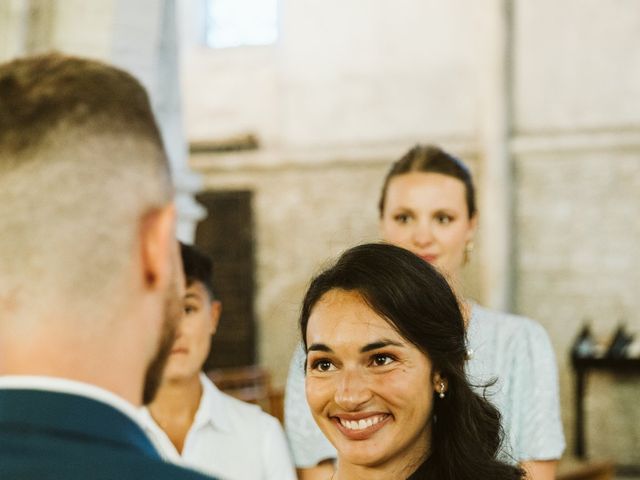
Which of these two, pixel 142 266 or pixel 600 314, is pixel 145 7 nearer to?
pixel 142 266

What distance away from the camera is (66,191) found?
0.83 metres

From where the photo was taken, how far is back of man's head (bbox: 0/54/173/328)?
81 cm

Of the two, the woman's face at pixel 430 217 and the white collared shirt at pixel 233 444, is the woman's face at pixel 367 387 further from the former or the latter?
the woman's face at pixel 430 217

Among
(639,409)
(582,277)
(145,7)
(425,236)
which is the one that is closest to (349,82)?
(582,277)

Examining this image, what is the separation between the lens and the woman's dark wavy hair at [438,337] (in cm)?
163

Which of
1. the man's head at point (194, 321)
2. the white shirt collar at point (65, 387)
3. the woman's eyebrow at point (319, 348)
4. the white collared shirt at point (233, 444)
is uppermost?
the white shirt collar at point (65, 387)

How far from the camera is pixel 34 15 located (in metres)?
3.29

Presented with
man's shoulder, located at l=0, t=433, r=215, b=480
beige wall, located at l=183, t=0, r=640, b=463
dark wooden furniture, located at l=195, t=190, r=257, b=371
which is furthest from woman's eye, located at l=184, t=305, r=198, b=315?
dark wooden furniture, located at l=195, t=190, r=257, b=371

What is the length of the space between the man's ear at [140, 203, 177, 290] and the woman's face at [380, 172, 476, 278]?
4.51 feet

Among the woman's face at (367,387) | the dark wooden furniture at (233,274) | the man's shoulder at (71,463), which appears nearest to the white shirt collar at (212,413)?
the woman's face at (367,387)

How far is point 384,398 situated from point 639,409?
6.93 meters

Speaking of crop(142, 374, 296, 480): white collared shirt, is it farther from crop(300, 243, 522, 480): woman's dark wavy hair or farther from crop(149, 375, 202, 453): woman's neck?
crop(300, 243, 522, 480): woman's dark wavy hair

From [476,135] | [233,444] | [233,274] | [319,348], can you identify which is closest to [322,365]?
[319,348]

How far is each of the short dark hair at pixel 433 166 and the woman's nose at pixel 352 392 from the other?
0.80m
